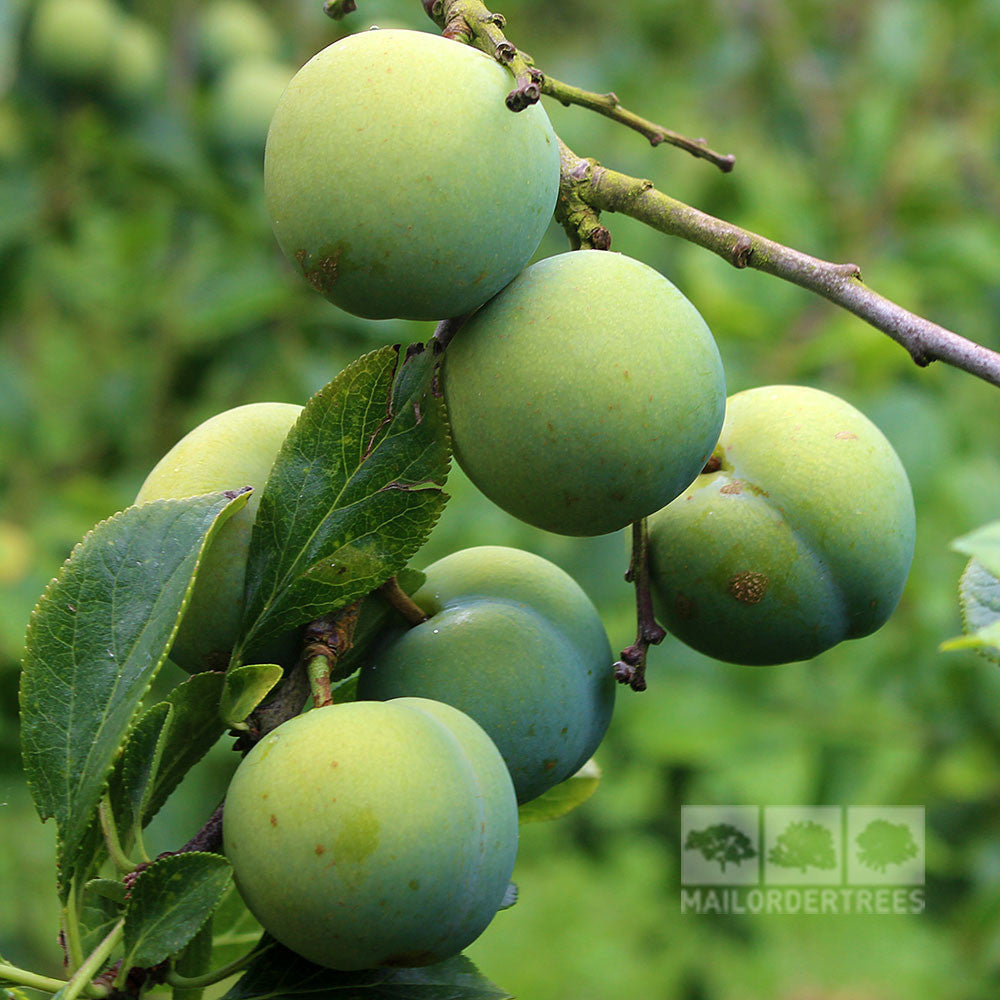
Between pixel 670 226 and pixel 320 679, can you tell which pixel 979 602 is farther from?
Result: pixel 320 679

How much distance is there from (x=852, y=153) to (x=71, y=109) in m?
1.97

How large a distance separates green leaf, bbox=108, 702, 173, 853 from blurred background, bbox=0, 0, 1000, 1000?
1.18 m

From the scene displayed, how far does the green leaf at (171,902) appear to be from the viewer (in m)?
0.82

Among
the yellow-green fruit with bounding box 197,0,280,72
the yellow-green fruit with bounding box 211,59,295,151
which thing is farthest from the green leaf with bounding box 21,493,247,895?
the yellow-green fruit with bounding box 197,0,280,72

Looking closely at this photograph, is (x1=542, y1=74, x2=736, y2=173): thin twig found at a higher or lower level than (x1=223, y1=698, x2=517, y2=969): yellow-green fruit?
higher

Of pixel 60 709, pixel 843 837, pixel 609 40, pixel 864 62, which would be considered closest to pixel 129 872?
pixel 60 709

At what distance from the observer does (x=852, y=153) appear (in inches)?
120

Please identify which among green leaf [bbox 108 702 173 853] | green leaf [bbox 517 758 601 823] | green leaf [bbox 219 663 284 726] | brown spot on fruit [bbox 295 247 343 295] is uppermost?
brown spot on fruit [bbox 295 247 343 295]

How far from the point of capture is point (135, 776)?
0.92m

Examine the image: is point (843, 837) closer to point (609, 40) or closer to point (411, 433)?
point (411, 433)

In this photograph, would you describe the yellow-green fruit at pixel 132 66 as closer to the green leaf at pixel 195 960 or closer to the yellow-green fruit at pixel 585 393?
the yellow-green fruit at pixel 585 393

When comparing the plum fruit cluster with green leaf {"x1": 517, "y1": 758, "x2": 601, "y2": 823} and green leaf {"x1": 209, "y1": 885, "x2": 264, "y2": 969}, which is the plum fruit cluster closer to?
green leaf {"x1": 517, "y1": 758, "x2": 601, "y2": 823}

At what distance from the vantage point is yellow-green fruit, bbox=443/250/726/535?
35.5 inches

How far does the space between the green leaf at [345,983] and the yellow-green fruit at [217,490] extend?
24cm
